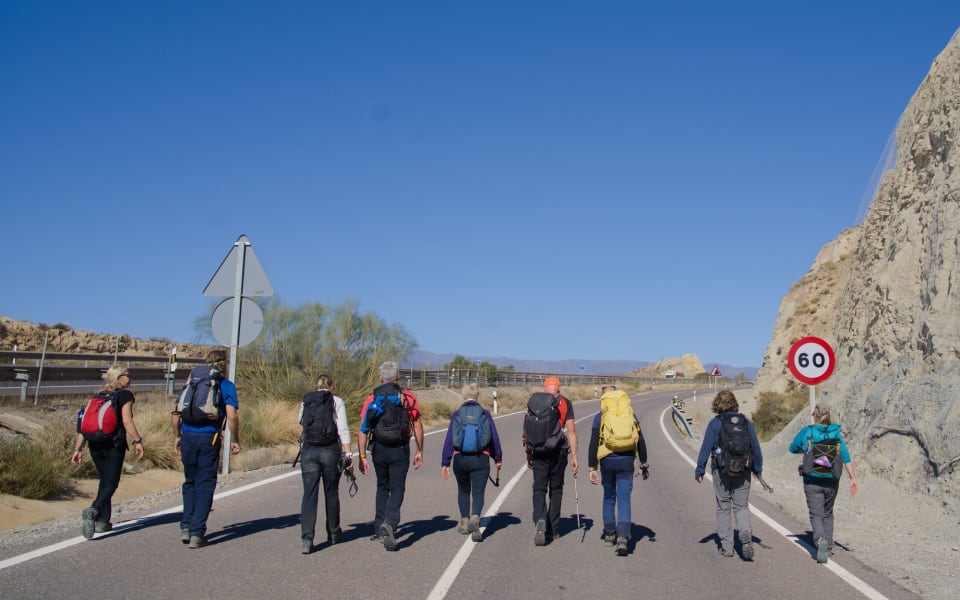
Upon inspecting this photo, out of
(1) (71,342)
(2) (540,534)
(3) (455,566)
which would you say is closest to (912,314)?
(2) (540,534)

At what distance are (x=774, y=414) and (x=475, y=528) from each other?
793 inches

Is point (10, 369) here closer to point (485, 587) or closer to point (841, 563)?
point (485, 587)

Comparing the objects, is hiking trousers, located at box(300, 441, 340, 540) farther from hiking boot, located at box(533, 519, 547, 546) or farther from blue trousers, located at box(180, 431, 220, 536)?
hiking boot, located at box(533, 519, 547, 546)

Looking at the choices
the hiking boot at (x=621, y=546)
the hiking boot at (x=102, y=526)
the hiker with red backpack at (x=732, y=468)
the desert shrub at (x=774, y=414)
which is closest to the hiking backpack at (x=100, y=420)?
the hiking boot at (x=102, y=526)

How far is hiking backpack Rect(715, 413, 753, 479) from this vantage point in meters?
7.87

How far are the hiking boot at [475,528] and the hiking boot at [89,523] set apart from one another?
3861 millimetres

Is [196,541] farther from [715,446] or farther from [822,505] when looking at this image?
[822,505]

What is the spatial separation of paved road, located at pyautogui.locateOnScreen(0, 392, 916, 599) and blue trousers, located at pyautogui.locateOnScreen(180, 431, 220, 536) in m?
0.28

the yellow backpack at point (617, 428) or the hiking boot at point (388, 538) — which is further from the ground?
the yellow backpack at point (617, 428)

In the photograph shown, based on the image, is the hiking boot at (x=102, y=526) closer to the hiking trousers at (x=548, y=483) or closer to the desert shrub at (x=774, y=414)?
the hiking trousers at (x=548, y=483)

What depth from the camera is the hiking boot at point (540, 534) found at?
820 centimetres

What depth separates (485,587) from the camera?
21.1 feet

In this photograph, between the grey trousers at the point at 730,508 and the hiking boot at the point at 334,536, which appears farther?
the hiking boot at the point at 334,536

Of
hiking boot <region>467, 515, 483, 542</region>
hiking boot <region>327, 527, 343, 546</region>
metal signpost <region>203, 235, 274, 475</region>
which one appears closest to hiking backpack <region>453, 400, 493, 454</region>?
hiking boot <region>467, 515, 483, 542</region>
